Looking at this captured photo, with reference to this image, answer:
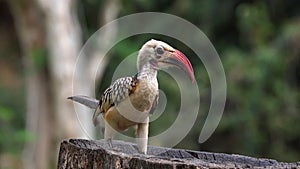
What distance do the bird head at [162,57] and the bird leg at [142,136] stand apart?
0.27m

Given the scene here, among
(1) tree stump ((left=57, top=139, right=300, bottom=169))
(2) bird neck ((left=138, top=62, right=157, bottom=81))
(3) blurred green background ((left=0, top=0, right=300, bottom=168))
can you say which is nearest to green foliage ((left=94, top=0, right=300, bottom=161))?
(3) blurred green background ((left=0, top=0, right=300, bottom=168))

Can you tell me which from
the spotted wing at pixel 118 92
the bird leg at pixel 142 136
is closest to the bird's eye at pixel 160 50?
the spotted wing at pixel 118 92

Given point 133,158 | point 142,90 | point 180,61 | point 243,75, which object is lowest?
point 133,158

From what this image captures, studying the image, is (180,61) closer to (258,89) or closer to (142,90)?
(142,90)

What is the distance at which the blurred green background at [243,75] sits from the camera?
973cm

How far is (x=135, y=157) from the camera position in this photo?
312 centimetres

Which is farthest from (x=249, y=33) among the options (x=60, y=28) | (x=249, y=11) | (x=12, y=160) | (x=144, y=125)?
(x=144, y=125)

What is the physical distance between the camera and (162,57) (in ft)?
11.2

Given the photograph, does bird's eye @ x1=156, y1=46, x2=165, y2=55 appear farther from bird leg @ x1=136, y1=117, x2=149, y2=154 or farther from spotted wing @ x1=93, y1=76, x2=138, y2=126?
bird leg @ x1=136, y1=117, x2=149, y2=154

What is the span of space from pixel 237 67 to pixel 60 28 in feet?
7.71

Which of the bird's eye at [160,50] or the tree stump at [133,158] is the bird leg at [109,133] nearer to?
the tree stump at [133,158]

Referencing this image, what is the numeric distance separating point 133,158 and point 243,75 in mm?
6874

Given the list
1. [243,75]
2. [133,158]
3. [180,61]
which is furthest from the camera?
[243,75]

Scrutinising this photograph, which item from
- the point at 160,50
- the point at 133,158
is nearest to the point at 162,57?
the point at 160,50
